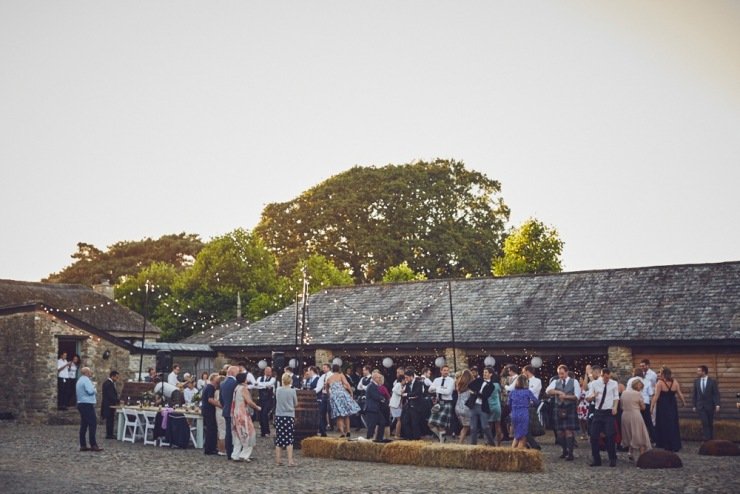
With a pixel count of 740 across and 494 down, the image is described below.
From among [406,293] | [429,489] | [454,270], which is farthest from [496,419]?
[454,270]

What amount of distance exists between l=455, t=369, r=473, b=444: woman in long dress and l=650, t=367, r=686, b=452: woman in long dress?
3.70 meters

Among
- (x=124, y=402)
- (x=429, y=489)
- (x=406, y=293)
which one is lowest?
(x=429, y=489)

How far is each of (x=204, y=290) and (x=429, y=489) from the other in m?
38.9

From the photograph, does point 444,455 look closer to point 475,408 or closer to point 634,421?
point 475,408

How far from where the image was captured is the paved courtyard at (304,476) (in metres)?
12.6

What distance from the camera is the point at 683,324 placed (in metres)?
24.0

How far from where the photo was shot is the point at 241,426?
16.8 metres

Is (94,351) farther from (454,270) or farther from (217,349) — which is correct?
(454,270)

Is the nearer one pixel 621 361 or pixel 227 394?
pixel 227 394

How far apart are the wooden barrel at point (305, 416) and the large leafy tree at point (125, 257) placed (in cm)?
4925

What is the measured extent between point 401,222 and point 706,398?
3529cm

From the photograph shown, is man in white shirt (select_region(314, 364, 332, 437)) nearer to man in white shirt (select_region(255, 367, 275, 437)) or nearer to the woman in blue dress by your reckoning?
man in white shirt (select_region(255, 367, 275, 437))

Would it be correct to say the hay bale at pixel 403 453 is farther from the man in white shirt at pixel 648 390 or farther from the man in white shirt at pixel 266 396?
the man in white shirt at pixel 266 396

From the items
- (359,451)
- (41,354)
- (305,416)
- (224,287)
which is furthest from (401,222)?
(359,451)
